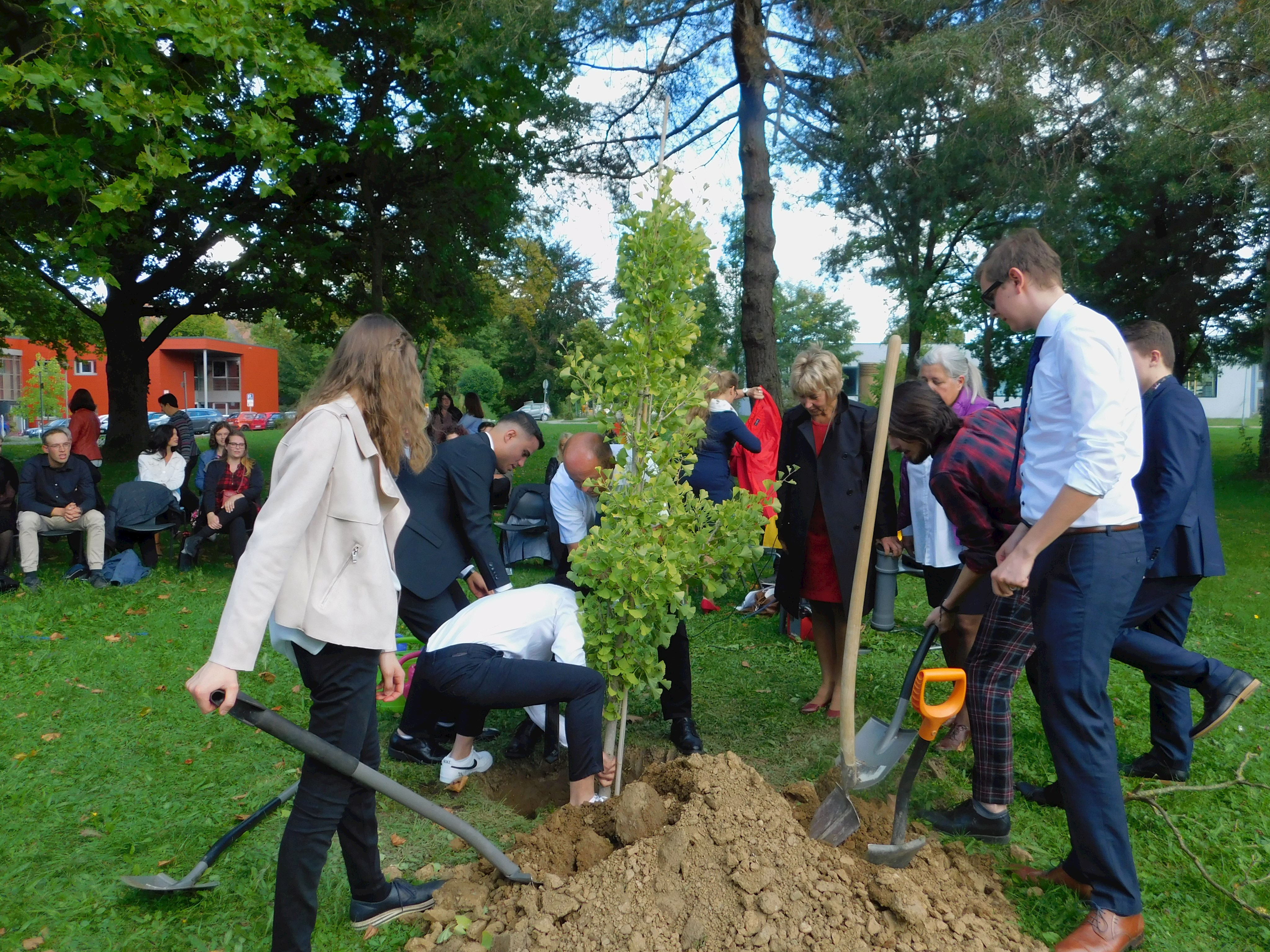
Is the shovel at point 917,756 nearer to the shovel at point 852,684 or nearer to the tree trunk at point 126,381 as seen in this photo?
the shovel at point 852,684

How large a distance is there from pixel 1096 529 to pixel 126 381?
821 inches

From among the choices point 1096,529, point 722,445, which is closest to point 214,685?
point 1096,529

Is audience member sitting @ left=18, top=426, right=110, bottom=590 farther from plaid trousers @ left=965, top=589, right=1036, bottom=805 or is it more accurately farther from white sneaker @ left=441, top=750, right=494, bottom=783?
plaid trousers @ left=965, top=589, right=1036, bottom=805

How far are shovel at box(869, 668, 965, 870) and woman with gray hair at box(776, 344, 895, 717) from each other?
1.58 metres

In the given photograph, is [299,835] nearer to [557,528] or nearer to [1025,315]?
[557,528]

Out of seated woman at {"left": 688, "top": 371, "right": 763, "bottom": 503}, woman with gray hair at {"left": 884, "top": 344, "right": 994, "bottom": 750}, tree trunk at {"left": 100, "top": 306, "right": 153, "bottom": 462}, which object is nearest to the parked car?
tree trunk at {"left": 100, "top": 306, "right": 153, "bottom": 462}

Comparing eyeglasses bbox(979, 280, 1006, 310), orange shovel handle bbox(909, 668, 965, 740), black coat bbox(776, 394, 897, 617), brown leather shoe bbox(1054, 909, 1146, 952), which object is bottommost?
brown leather shoe bbox(1054, 909, 1146, 952)

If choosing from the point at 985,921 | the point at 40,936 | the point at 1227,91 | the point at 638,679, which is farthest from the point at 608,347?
the point at 1227,91

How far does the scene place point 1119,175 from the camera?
9.93 meters

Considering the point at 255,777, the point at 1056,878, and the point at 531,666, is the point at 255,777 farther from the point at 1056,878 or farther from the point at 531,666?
the point at 1056,878

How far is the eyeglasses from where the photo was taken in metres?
2.86

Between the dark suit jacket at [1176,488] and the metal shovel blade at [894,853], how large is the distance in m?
1.70

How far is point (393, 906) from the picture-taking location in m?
2.93

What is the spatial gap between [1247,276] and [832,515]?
15554 mm
